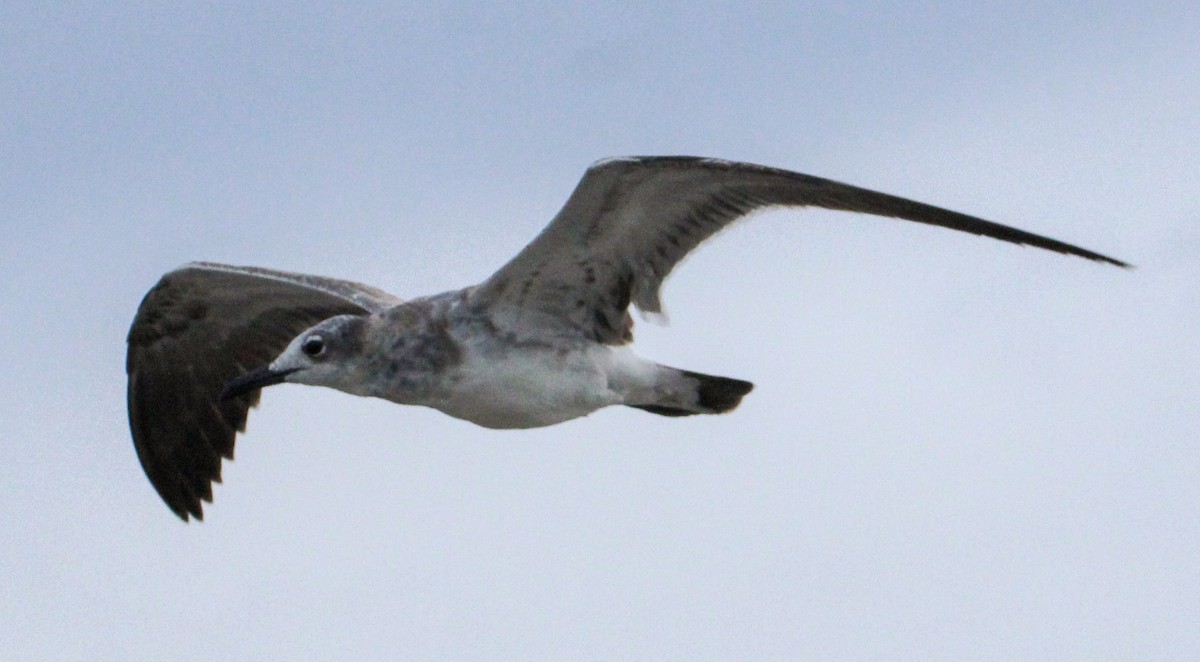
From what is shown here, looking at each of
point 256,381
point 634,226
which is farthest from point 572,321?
point 256,381

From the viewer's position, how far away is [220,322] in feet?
57.3

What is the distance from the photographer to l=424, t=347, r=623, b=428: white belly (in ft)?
43.3

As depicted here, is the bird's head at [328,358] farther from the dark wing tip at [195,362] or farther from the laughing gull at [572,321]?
the dark wing tip at [195,362]

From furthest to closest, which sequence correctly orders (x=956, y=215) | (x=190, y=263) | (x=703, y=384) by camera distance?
(x=190, y=263), (x=703, y=384), (x=956, y=215)

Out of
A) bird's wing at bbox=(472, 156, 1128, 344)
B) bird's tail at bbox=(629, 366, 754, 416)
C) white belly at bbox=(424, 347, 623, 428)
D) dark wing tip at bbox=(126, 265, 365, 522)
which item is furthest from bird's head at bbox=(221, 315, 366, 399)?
dark wing tip at bbox=(126, 265, 365, 522)

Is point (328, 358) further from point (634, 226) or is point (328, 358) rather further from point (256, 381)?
point (634, 226)

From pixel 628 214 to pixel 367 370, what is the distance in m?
2.10

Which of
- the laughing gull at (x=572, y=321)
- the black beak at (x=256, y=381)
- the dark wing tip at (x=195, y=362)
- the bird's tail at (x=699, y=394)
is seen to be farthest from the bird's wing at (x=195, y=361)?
A: the bird's tail at (x=699, y=394)

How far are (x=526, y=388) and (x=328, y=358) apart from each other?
138 centimetres

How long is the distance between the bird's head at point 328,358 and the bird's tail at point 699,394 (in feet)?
6.66

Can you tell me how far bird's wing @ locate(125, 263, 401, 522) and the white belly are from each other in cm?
398

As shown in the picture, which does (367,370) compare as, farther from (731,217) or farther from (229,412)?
(229,412)

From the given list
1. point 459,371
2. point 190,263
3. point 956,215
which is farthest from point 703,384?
point 190,263

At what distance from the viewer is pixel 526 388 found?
43.4 ft
